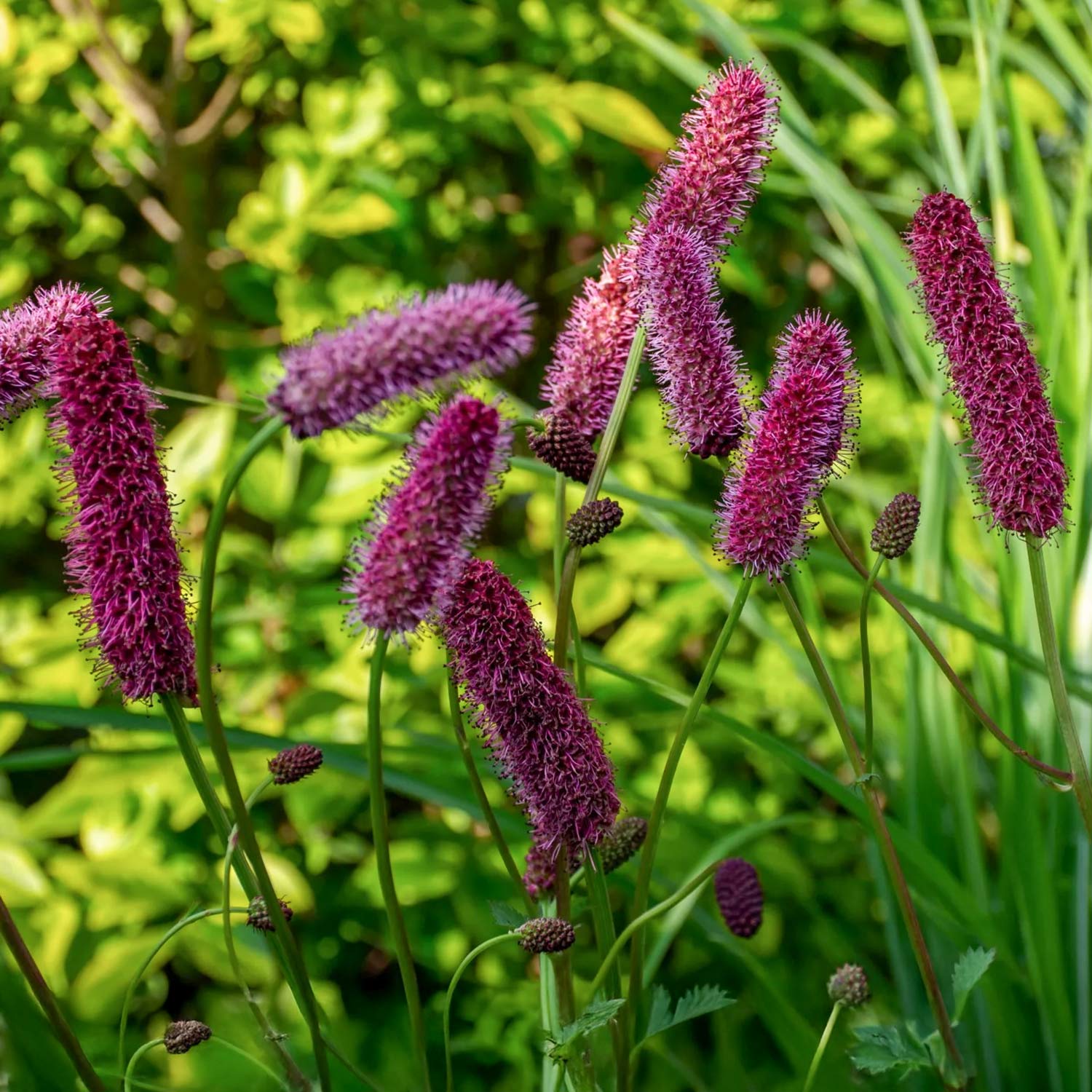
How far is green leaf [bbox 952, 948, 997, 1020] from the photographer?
906mm

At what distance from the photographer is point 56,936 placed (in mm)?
1661

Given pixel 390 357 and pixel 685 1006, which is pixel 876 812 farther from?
pixel 390 357

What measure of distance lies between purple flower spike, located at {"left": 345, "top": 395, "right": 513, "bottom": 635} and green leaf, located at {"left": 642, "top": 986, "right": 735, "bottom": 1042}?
42cm

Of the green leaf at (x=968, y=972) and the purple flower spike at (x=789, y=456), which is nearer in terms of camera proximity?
the purple flower spike at (x=789, y=456)

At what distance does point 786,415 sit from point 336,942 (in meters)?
1.63

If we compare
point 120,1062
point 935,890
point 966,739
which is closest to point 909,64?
point 966,739

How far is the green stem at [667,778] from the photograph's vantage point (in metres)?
0.78

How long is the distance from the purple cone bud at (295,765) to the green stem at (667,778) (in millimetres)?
240

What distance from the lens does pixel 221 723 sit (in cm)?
70

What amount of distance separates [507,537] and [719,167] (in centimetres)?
196

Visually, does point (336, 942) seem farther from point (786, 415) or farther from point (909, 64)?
point (909, 64)

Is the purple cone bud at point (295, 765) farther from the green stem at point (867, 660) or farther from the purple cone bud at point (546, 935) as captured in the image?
the green stem at point (867, 660)

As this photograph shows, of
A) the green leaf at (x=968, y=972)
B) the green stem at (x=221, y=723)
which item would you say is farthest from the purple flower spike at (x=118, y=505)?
the green leaf at (x=968, y=972)

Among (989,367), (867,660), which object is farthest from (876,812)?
(989,367)
